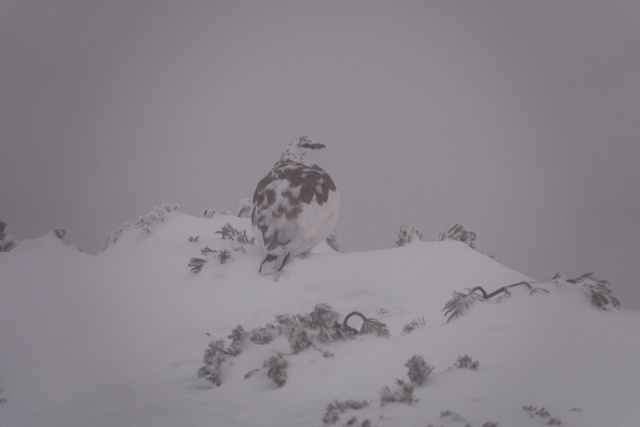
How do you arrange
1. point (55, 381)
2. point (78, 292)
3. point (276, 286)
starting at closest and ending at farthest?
1. point (55, 381)
2. point (78, 292)
3. point (276, 286)

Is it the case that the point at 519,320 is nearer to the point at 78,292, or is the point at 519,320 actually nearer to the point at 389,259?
the point at 389,259

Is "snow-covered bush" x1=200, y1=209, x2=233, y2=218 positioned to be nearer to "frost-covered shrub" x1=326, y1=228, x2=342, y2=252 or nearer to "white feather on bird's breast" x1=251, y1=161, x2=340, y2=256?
"frost-covered shrub" x1=326, y1=228, x2=342, y2=252

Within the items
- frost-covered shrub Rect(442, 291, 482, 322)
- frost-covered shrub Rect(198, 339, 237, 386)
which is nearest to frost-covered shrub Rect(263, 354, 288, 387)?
frost-covered shrub Rect(198, 339, 237, 386)

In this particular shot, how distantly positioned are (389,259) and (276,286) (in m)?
1.27

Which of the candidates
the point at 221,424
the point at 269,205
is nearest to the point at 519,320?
the point at 221,424

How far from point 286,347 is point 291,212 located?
2.95m

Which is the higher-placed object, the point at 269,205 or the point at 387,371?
the point at 269,205

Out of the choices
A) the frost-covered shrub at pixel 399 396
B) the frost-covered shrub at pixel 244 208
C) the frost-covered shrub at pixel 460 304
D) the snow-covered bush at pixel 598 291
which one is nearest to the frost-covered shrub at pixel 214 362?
the frost-covered shrub at pixel 399 396

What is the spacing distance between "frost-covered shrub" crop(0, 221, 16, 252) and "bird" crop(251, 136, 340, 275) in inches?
130

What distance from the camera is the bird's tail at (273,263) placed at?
5.23 m

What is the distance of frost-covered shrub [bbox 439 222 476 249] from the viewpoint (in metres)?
6.31

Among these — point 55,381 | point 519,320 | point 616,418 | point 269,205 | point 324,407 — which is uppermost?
point 269,205

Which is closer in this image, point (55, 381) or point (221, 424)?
point (221, 424)

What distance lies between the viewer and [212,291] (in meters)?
4.93
